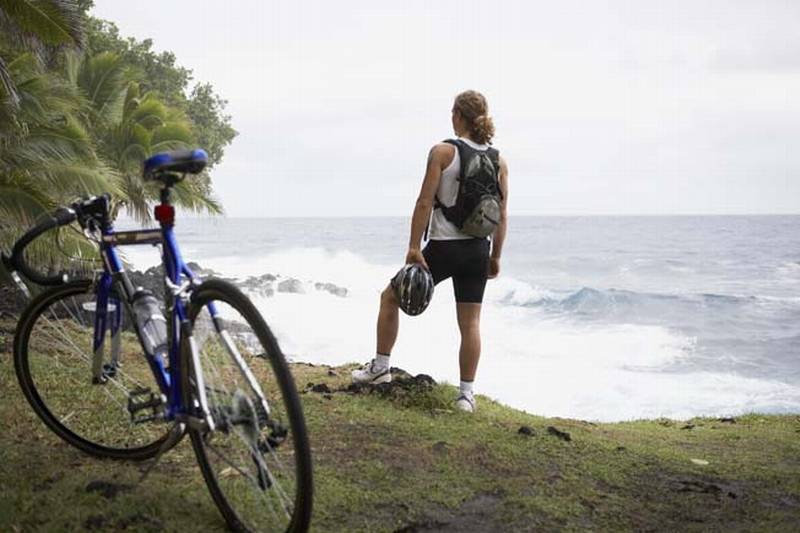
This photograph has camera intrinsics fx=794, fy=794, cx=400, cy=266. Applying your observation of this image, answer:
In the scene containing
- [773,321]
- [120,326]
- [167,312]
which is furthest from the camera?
[773,321]

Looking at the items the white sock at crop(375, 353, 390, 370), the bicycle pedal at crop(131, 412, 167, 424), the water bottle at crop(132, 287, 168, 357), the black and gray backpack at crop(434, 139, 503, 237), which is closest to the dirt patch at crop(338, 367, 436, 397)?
the white sock at crop(375, 353, 390, 370)

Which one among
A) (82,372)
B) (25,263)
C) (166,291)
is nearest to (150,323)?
(166,291)

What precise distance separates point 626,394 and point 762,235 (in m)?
71.8

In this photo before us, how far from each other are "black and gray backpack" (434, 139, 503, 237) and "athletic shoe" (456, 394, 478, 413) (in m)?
1.20

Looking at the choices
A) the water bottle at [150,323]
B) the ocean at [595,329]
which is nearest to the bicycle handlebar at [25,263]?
the water bottle at [150,323]

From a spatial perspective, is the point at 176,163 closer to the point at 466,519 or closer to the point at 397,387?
the point at 466,519

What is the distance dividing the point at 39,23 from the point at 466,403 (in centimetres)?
707

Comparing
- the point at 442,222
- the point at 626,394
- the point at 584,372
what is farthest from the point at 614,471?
the point at 584,372

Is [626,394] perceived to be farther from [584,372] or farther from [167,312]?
[167,312]

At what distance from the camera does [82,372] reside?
414cm

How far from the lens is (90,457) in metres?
4.04

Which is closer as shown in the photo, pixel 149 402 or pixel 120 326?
pixel 149 402

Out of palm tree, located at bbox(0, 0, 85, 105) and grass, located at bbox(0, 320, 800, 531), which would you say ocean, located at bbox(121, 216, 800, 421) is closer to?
palm tree, located at bbox(0, 0, 85, 105)

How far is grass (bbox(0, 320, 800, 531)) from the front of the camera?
342 centimetres
